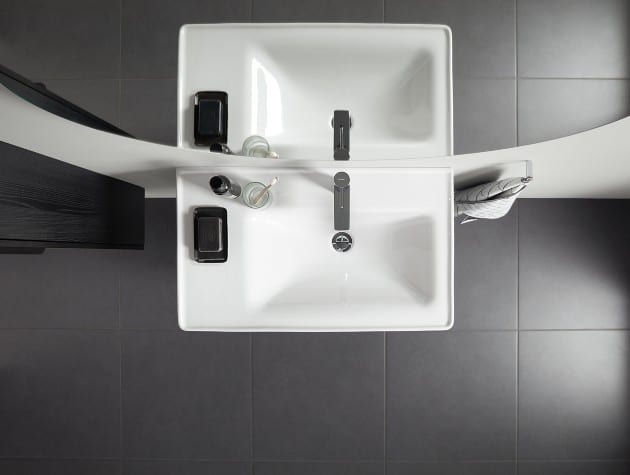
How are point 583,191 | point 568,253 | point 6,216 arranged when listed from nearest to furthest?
point 6,216
point 583,191
point 568,253

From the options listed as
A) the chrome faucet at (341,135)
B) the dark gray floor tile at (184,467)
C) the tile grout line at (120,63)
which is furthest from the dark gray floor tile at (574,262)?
the tile grout line at (120,63)

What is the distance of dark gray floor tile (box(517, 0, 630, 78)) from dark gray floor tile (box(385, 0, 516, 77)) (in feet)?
0.15

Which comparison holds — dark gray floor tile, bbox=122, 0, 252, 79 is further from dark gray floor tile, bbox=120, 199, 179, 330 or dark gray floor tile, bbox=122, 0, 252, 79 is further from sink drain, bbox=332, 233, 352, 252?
sink drain, bbox=332, 233, 352, 252

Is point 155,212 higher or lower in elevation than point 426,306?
higher

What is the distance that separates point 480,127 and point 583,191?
0.40m

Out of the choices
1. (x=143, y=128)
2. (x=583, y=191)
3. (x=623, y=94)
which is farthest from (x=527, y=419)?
(x=143, y=128)

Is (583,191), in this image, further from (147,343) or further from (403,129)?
(147,343)

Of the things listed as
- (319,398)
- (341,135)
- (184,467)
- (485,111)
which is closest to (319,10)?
(485,111)

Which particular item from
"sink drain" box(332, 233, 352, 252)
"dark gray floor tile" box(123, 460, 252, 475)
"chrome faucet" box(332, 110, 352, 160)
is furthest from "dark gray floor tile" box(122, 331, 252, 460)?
"chrome faucet" box(332, 110, 352, 160)

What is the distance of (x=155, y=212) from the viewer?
1.24m

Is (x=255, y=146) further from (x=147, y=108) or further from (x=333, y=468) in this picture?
(x=333, y=468)

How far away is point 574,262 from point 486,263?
1.04 ft

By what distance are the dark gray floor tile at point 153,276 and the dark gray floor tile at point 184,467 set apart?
1.66ft

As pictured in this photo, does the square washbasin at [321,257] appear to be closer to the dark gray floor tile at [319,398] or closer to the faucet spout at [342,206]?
the faucet spout at [342,206]
